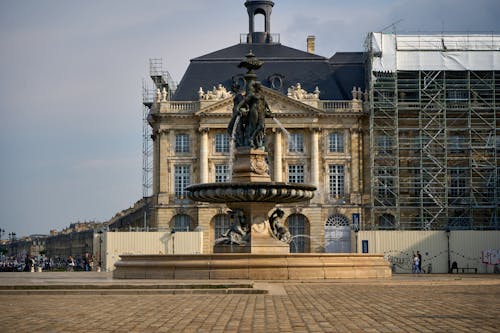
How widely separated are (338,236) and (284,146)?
25.3ft

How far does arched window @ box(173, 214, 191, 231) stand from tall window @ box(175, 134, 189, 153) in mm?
4534

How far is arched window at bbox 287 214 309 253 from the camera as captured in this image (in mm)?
66875

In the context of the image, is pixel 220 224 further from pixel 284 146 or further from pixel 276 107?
pixel 276 107

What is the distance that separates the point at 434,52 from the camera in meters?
63.7

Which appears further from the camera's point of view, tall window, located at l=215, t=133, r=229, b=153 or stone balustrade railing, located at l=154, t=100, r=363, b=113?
tall window, located at l=215, t=133, r=229, b=153

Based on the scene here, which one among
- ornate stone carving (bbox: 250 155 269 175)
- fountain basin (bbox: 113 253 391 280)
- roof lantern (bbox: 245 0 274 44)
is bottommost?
fountain basin (bbox: 113 253 391 280)

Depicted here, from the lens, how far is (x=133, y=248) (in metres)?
53.9

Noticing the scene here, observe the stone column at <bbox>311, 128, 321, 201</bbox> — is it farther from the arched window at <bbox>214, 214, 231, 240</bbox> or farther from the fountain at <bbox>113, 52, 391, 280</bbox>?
the fountain at <bbox>113, 52, 391, 280</bbox>

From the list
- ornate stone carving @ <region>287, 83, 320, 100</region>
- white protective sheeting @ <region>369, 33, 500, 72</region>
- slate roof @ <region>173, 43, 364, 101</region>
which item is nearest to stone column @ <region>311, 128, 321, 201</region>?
ornate stone carving @ <region>287, 83, 320, 100</region>

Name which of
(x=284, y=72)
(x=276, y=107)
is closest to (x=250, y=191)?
(x=276, y=107)

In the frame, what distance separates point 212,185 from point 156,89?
4420 cm

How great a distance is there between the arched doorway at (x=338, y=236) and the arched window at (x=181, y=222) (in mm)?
9191

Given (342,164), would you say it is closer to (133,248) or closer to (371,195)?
(371,195)

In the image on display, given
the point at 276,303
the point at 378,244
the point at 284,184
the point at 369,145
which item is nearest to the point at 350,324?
the point at 276,303
